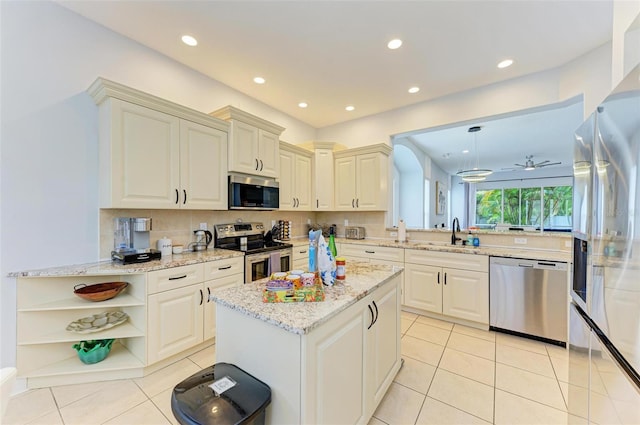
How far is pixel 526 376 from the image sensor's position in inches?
82.0

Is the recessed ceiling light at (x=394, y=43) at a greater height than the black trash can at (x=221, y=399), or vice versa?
the recessed ceiling light at (x=394, y=43)

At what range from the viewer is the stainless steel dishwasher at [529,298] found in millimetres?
2500

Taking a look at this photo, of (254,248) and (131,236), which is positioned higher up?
(131,236)

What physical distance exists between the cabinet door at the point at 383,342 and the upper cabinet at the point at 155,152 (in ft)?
6.84

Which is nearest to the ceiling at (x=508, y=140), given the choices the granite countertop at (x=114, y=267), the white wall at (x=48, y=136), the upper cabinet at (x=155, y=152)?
the upper cabinet at (x=155, y=152)

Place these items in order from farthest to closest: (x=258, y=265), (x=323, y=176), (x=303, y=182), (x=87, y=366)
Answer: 1. (x=323, y=176)
2. (x=303, y=182)
3. (x=258, y=265)
4. (x=87, y=366)

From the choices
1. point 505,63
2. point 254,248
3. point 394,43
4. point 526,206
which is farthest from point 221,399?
point 526,206

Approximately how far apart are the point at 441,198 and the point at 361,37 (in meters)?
6.71

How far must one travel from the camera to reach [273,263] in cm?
305

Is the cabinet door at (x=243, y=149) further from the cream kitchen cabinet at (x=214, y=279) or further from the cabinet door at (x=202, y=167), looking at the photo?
the cream kitchen cabinet at (x=214, y=279)

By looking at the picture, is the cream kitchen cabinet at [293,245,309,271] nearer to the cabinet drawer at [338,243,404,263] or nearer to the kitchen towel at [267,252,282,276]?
the kitchen towel at [267,252,282,276]

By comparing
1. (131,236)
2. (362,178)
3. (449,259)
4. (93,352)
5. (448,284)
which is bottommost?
(93,352)

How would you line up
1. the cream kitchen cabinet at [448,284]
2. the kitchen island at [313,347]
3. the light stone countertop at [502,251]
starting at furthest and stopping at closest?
the cream kitchen cabinet at [448,284], the light stone countertop at [502,251], the kitchen island at [313,347]

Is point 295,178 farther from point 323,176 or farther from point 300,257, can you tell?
point 300,257
